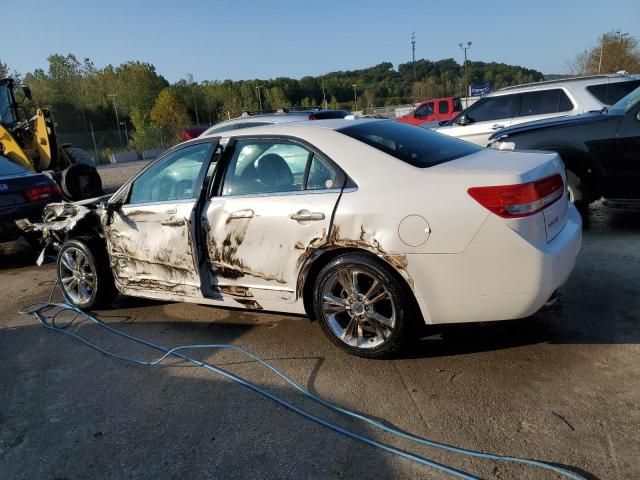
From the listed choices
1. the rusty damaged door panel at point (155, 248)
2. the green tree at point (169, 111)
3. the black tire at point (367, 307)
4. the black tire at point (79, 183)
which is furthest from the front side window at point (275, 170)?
the green tree at point (169, 111)

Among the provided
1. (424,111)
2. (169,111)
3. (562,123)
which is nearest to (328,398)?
(562,123)

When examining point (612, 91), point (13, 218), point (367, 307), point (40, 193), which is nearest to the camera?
point (367, 307)

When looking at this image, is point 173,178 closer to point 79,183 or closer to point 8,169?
point 8,169

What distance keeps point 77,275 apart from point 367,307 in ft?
10.6

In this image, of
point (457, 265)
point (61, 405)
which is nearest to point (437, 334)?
point (457, 265)

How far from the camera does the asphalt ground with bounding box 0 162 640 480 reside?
2.53 meters

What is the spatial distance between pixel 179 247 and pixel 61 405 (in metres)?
1.40

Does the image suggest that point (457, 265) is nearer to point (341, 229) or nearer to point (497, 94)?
point (341, 229)

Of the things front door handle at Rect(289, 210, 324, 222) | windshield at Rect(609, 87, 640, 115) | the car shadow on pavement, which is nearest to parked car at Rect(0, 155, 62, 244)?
the car shadow on pavement

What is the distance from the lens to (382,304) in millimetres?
3424

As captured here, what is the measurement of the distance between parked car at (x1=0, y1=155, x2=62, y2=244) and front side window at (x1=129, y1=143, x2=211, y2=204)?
133 inches

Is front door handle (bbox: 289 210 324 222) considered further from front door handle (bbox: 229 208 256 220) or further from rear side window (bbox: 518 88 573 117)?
rear side window (bbox: 518 88 573 117)

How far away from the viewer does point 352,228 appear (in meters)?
3.28

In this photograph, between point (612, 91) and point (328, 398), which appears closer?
point (328, 398)
